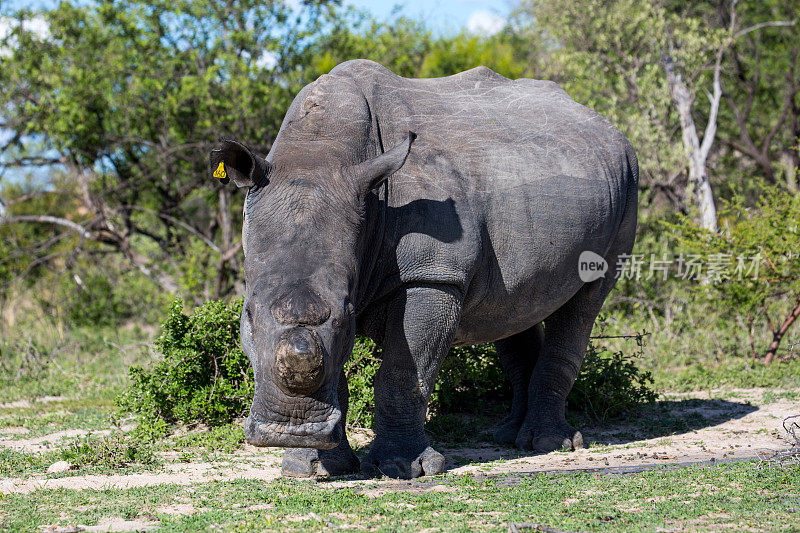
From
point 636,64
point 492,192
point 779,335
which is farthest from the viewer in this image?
point 636,64

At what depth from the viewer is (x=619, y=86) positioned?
1505cm

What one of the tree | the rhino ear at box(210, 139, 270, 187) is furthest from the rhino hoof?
the tree

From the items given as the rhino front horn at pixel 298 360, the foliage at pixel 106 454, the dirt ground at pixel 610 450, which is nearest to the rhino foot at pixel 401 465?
the dirt ground at pixel 610 450

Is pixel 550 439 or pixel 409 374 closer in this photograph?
pixel 409 374

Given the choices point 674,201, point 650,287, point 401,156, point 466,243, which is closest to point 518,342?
point 466,243

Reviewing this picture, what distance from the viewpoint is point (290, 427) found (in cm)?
448

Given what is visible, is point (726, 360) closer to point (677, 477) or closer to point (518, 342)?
point (518, 342)

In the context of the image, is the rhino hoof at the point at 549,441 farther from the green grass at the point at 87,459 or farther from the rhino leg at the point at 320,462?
the green grass at the point at 87,459

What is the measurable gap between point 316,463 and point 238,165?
190 cm

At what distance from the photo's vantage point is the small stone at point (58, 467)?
218 inches

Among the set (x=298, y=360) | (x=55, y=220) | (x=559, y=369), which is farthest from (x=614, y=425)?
(x=55, y=220)

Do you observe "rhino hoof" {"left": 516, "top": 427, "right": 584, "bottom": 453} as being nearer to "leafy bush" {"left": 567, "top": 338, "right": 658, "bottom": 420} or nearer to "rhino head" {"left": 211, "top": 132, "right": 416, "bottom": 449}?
"leafy bush" {"left": 567, "top": 338, "right": 658, "bottom": 420}

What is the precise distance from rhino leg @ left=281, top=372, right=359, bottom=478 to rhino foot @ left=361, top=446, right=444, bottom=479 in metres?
0.18

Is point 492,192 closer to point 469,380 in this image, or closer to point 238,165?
point 238,165
